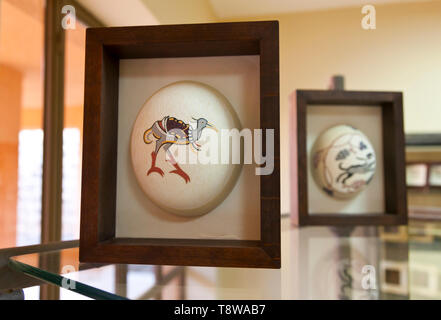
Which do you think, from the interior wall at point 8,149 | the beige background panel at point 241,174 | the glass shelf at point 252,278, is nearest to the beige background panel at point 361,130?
the glass shelf at point 252,278

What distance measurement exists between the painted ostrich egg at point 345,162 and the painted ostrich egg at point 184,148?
35 centimetres

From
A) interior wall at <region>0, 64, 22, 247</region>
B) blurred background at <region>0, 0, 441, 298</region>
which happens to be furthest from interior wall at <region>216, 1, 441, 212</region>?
interior wall at <region>0, 64, 22, 247</region>

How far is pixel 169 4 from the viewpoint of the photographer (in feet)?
1.31

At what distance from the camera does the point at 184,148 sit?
306mm

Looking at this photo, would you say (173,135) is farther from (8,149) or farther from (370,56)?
(370,56)

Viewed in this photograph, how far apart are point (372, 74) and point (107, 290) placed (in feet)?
2.28

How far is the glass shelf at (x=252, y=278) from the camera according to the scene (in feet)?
0.94

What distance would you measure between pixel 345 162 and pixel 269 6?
1.05ft

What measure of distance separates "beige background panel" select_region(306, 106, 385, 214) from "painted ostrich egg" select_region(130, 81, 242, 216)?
15.0 inches

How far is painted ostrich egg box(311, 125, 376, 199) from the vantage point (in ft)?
1.96

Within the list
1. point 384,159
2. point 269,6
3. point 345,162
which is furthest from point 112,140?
point 384,159

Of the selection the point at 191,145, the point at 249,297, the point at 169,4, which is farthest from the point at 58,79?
the point at 249,297

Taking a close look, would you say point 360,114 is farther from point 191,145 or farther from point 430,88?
point 191,145

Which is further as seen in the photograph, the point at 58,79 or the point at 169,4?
the point at 58,79
